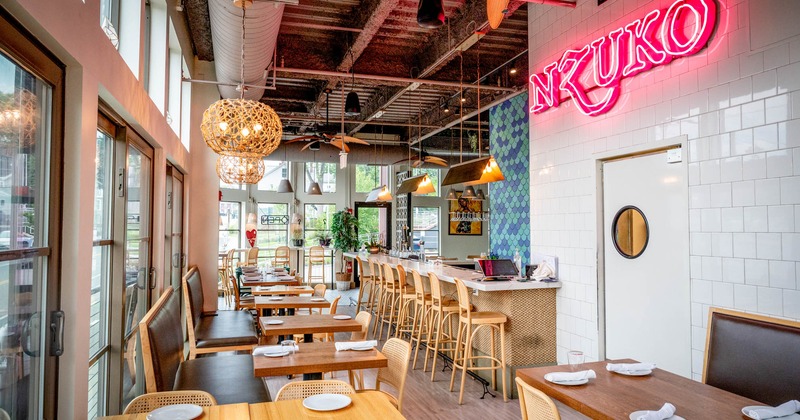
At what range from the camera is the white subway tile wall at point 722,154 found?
2.90 metres

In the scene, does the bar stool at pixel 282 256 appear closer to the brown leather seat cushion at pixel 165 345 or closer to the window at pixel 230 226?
the window at pixel 230 226

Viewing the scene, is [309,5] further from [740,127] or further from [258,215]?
[258,215]

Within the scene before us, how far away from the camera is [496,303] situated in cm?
521

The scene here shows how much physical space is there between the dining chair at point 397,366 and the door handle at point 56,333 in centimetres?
161

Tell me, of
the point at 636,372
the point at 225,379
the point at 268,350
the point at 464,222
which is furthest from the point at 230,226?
the point at 636,372

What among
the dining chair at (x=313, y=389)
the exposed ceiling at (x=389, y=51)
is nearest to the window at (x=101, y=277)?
the dining chair at (x=313, y=389)

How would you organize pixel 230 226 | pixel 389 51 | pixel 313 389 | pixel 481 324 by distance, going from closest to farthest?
pixel 313 389 → pixel 481 324 → pixel 389 51 → pixel 230 226

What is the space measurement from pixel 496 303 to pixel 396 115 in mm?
6434

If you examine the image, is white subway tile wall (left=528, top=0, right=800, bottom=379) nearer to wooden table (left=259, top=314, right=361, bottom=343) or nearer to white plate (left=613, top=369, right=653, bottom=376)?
white plate (left=613, top=369, right=653, bottom=376)

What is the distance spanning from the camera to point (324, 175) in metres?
14.6

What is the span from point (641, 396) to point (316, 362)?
1729 mm

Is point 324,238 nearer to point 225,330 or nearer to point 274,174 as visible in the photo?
point 274,174

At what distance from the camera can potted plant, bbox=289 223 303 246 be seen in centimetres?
1377

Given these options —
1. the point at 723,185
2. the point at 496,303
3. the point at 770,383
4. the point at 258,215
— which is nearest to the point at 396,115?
the point at 258,215
